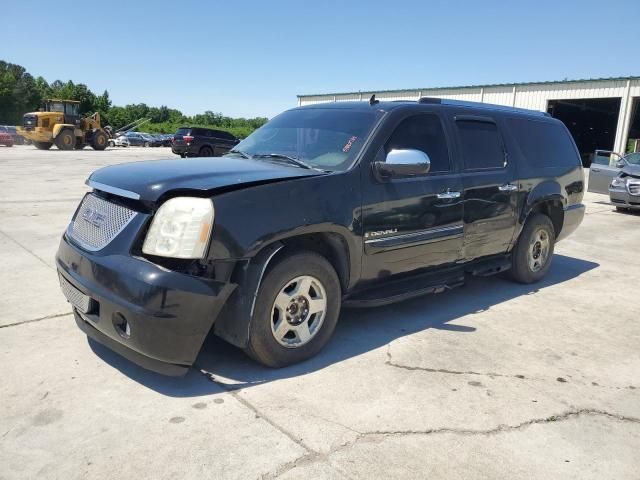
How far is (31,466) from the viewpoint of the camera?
2.52 meters

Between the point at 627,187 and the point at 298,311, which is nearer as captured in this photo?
the point at 298,311

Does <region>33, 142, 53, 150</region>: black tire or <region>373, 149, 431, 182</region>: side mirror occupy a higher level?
<region>373, 149, 431, 182</region>: side mirror

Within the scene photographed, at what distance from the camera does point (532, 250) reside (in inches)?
235

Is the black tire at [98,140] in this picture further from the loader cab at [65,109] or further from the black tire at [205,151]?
the black tire at [205,151]

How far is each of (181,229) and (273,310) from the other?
823 mm

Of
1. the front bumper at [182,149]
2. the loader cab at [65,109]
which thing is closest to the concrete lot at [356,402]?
the front bumper at [182,149]

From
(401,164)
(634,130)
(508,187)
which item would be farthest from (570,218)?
(634,130)

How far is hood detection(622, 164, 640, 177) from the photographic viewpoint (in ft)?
41.0

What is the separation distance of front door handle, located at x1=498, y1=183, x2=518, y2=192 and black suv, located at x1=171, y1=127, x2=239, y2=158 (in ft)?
70.4

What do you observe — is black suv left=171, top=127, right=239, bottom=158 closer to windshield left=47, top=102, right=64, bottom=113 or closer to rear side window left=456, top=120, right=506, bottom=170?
windshield left=47, top=102, right=64, bottom=113

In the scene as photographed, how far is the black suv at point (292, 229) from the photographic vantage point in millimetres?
3107

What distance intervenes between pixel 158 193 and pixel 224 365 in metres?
1.28

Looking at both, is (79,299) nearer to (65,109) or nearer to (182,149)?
(182,149)

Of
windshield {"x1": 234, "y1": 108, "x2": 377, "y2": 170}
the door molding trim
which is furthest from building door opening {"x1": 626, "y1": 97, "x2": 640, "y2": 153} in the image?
windshield {"x1": 234, "y1": 108, "x2": 377, "y2": 170}
